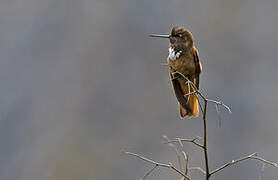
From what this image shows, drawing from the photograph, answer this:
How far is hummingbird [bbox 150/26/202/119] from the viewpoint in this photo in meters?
2.20

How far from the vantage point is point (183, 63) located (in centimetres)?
226

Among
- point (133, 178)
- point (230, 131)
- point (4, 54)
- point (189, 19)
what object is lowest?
point (133, 178)

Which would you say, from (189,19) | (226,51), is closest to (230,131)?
(226,51)

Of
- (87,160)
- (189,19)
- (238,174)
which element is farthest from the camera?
(189,19)

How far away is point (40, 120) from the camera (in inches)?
349

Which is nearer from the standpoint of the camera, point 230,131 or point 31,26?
point 230,131

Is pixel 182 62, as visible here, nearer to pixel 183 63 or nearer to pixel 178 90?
pixel 183 63

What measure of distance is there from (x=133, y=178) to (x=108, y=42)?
222 centimetres

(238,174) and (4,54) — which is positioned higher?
(4,54)

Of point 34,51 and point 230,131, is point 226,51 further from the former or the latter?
point 34,51

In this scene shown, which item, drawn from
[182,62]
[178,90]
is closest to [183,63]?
[182,62]

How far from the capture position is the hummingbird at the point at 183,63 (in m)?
2.20

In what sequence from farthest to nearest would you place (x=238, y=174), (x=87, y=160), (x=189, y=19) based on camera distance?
(x=189, y=19) → (x=87, y=160) → (x=238, y=174)

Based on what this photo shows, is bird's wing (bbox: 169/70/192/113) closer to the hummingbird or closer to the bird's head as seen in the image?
the hummingbird
